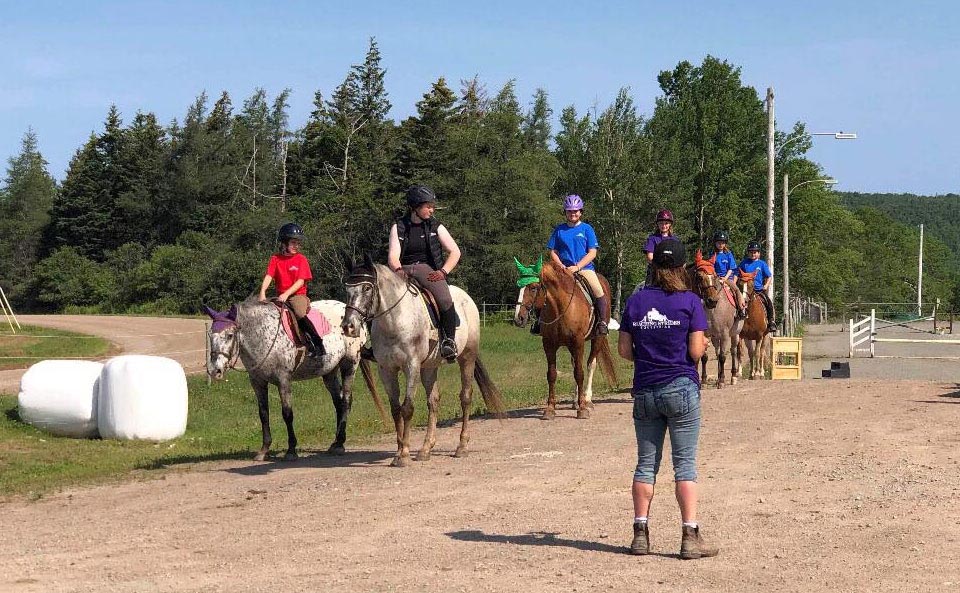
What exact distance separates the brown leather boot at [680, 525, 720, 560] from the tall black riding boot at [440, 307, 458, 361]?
5759mm

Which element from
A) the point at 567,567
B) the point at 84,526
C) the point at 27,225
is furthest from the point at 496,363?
the point at 27,225

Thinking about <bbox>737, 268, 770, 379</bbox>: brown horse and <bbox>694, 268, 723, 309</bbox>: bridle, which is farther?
<bbox>737, 268, 770, 379</bbox>: brown horse

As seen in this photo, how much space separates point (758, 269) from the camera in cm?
2541

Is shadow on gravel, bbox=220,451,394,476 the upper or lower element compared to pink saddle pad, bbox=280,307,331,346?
lower

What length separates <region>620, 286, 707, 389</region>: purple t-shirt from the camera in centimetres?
862

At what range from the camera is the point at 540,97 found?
11556 centimetres

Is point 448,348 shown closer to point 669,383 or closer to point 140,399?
point 669,383

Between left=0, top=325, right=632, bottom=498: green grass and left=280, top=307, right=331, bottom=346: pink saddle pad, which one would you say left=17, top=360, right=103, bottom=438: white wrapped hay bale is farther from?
left=280, top=307, right=331, bottom=346: pink saddle pad

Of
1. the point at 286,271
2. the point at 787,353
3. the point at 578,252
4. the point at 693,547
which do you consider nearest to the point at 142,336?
the point at 787,353

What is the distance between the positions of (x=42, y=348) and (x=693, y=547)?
3429cm

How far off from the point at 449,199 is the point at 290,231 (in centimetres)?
5547

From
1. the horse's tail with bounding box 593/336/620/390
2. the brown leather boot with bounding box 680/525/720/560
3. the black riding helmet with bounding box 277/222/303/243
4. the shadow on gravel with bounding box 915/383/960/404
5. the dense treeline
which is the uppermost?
the dense treeline

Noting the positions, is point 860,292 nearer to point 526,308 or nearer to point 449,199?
point 449,199

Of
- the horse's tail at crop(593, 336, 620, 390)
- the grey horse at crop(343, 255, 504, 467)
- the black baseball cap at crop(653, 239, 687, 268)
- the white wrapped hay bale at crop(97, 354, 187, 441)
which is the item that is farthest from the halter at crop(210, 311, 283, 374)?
the black baseball cap at crop(653, 239, 687, 268)
